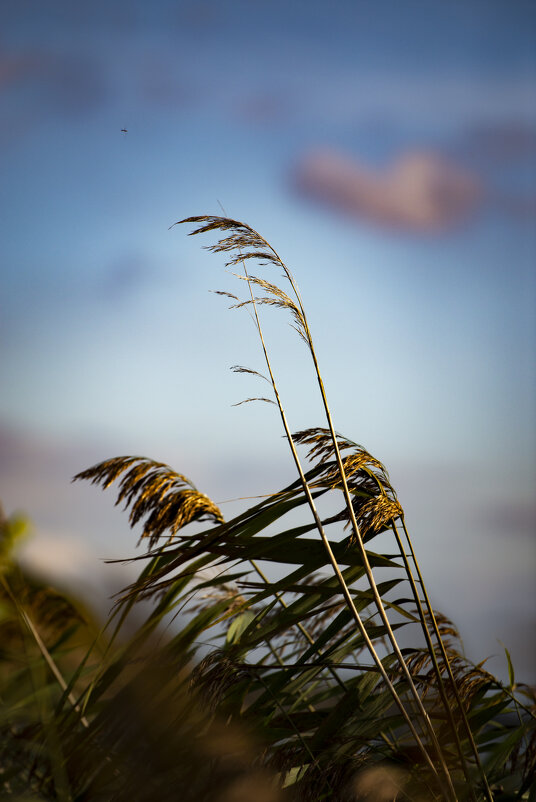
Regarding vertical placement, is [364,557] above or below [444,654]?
above

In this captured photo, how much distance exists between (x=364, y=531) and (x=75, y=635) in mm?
1123

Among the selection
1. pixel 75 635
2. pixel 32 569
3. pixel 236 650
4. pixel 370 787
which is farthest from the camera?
pixel 75 635

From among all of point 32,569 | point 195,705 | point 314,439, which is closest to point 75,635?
point 32,569

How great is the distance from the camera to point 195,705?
1077mm

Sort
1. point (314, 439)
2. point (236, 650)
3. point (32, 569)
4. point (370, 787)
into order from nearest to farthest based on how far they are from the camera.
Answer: point (370, 787)
point (236, 650)
point (314, 439)
point (32, 569)

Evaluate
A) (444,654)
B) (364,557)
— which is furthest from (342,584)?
(444,654)

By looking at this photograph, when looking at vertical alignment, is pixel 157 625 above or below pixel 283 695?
above

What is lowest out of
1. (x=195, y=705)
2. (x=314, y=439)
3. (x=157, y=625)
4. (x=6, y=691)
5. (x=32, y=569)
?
(x=6, y=691)

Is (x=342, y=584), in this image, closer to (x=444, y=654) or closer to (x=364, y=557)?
(x=364, y=557)

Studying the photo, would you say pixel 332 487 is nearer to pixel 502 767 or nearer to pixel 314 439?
pixel 314 439

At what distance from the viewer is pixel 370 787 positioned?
3.06 ft

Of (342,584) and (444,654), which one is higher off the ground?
(342,584)

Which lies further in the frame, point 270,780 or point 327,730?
point 327,730

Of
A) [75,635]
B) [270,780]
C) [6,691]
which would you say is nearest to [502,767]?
[270,780]
